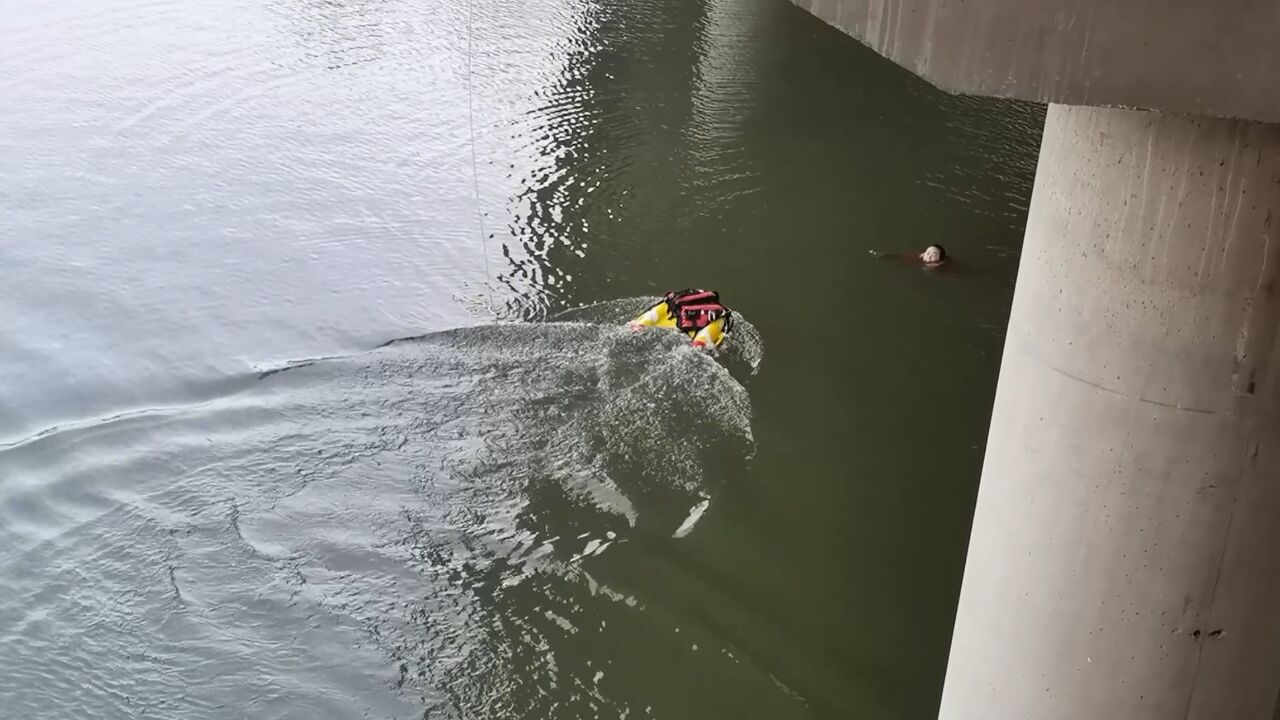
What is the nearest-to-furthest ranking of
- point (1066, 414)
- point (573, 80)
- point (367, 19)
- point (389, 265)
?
point (1066, 414) → point (389, 265) → point (573, 80) → point (367, 19)

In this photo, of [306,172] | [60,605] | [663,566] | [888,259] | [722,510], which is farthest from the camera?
[306,172]

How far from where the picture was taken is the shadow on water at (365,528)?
328 inches

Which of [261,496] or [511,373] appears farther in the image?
[511,373]

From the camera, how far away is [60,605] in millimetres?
8773

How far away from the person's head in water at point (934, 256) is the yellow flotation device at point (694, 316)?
3.86 m

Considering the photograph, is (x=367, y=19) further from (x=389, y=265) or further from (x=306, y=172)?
(x=389, y=265)

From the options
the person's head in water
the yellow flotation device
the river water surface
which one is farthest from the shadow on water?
the person's head in water

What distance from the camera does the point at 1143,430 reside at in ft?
17.5

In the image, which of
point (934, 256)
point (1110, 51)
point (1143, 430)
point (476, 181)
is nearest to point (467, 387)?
point (476, 181)

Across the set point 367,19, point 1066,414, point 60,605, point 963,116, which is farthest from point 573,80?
point 1066,414

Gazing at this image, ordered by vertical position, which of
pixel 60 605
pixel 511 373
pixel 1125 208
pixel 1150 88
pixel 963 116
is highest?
pixel 1150 88

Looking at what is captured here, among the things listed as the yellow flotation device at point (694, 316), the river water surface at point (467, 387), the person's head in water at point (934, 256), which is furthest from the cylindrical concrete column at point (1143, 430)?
the person's head in water at point (934, 256)

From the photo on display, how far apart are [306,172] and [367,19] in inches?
275

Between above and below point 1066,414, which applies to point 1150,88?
above
